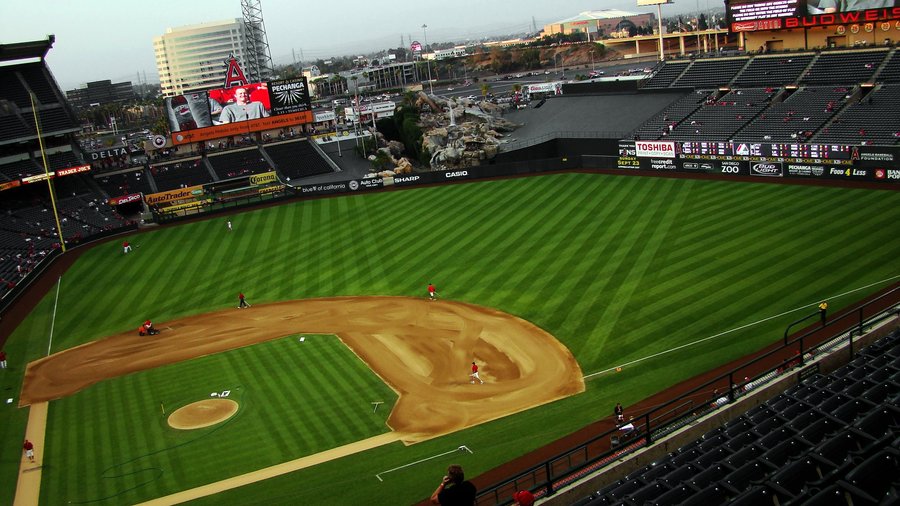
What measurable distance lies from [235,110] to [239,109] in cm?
40

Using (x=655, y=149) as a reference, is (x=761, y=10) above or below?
above

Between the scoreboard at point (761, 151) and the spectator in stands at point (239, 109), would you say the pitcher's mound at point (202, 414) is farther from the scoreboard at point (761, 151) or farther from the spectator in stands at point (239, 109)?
the spectator in stands at point (239, 109)

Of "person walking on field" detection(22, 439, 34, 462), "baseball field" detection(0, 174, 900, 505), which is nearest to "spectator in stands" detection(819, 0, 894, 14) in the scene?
"baseball field" detection(0, 174, 900, 505)

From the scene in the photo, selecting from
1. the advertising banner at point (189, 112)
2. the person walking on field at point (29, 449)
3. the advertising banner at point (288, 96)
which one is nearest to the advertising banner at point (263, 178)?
the advertising banner at point (189, 112)

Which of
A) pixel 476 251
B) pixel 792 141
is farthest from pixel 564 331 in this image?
pixel 792 141

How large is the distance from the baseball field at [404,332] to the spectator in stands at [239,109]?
85.2 feet

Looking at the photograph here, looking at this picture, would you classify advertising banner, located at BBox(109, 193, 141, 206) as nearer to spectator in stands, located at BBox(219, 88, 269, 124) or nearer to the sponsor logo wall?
spectator in stands, located at BBox(219, 88, 269, 124)

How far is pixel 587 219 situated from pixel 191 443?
28514 millimetres

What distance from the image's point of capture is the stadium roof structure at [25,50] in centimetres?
6562

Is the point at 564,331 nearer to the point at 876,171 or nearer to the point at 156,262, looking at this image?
the point at 876,171

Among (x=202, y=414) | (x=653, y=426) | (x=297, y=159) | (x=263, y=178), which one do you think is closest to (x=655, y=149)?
(x=263, y=178)

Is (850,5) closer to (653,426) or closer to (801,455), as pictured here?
(653,426)

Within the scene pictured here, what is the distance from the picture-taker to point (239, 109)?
75.6 metres

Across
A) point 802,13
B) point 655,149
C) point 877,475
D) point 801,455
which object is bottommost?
point 655,149
